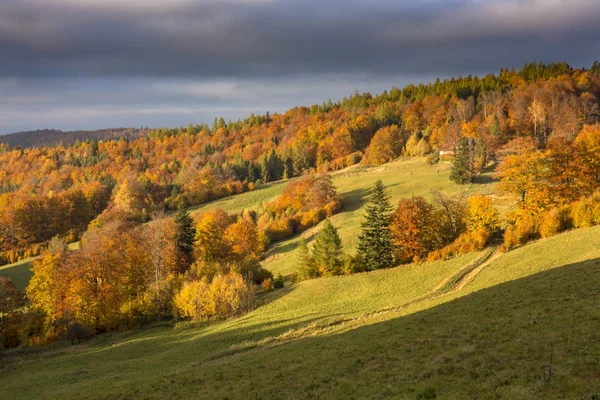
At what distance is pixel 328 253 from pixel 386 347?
3617 cm

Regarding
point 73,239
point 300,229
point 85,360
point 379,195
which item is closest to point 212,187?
point 73,239

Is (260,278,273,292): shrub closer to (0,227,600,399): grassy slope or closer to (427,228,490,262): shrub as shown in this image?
(0,227,600,399): grassy slope

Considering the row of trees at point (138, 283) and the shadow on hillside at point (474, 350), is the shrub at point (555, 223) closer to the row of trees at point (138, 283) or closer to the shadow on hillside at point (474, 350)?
the shadow on hillside at point (474, 350)

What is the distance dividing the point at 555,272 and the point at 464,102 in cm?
14642

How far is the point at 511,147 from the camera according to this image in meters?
114

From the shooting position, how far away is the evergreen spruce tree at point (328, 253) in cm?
5831

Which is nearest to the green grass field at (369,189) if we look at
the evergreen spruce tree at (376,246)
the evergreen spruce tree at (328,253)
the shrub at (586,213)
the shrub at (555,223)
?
the evergreen spruce tree at (328,253)

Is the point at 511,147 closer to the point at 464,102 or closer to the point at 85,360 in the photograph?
the point at 464,102

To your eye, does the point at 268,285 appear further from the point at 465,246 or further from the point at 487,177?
the point at 487,177

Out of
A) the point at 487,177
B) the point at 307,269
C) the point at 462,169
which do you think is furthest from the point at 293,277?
the point at 487,177

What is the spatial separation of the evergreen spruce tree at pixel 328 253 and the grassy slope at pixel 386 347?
27.6 feet

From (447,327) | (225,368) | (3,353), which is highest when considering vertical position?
(447,327)

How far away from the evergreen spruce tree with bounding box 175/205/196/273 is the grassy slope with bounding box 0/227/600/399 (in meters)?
18.5

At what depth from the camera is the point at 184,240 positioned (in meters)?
68.1
